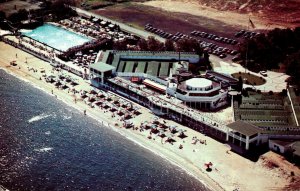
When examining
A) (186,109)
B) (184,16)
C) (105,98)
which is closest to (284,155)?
(186,109)

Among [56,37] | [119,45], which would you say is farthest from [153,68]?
[56,37]

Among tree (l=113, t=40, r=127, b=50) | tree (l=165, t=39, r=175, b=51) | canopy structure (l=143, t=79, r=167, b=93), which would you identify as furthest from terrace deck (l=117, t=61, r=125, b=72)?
tree (l=165, t=39, r=175, b=51)

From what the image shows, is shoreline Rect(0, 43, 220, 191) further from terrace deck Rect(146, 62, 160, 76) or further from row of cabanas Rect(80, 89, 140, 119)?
terrace deck Rect(146, 62, 160, 76)

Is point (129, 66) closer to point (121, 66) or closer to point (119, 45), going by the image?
point (121, 66)

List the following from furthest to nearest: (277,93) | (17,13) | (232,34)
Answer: (17,13) < (232,34) < (277,93)

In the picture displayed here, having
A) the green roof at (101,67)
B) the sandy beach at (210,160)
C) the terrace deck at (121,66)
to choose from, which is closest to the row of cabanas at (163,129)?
the sandy beach at (210,160)

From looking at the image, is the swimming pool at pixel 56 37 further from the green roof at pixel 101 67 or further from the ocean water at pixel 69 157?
the ocean water at pixel 69 157

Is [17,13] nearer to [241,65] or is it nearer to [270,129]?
[241,65]
